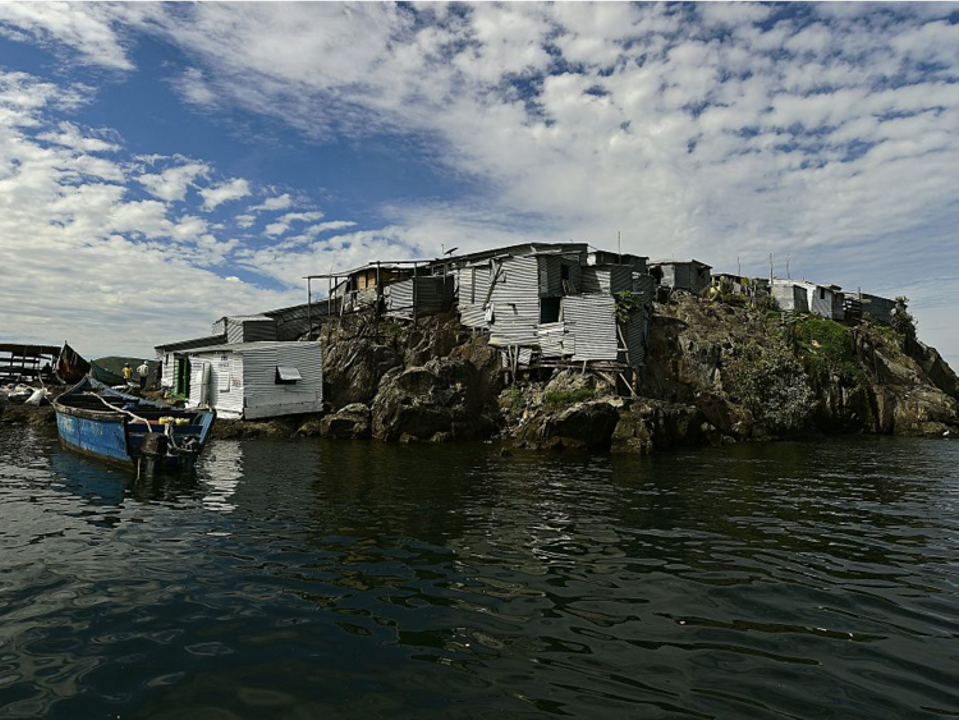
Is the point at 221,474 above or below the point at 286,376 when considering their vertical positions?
below

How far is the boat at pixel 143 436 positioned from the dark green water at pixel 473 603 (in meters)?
1.79

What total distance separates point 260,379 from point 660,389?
89.6 feet

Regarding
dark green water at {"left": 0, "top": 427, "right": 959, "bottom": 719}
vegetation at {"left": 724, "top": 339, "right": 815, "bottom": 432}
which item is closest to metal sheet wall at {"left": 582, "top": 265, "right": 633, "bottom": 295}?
vegetation at {"left": 724, "top": 339, "right": 815, "bottom": 432}

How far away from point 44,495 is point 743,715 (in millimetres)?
18317

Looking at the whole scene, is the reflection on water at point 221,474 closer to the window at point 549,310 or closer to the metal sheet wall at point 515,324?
the metal sheet wall at point 515,324

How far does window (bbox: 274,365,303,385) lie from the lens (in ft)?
122

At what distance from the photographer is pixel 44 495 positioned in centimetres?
1605

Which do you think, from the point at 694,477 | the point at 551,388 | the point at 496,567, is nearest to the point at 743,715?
the point at 496,567

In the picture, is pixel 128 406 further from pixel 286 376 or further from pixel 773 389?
pixel 773 389

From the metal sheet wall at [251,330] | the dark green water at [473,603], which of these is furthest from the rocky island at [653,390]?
the dark green water at [473,603]

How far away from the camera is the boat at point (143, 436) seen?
18938 millimetres

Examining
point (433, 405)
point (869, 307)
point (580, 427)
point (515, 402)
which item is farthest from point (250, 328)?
point (869, 307)

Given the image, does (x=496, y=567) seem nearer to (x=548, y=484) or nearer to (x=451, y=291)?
(x=548, y=484)

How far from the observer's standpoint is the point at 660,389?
131ft
